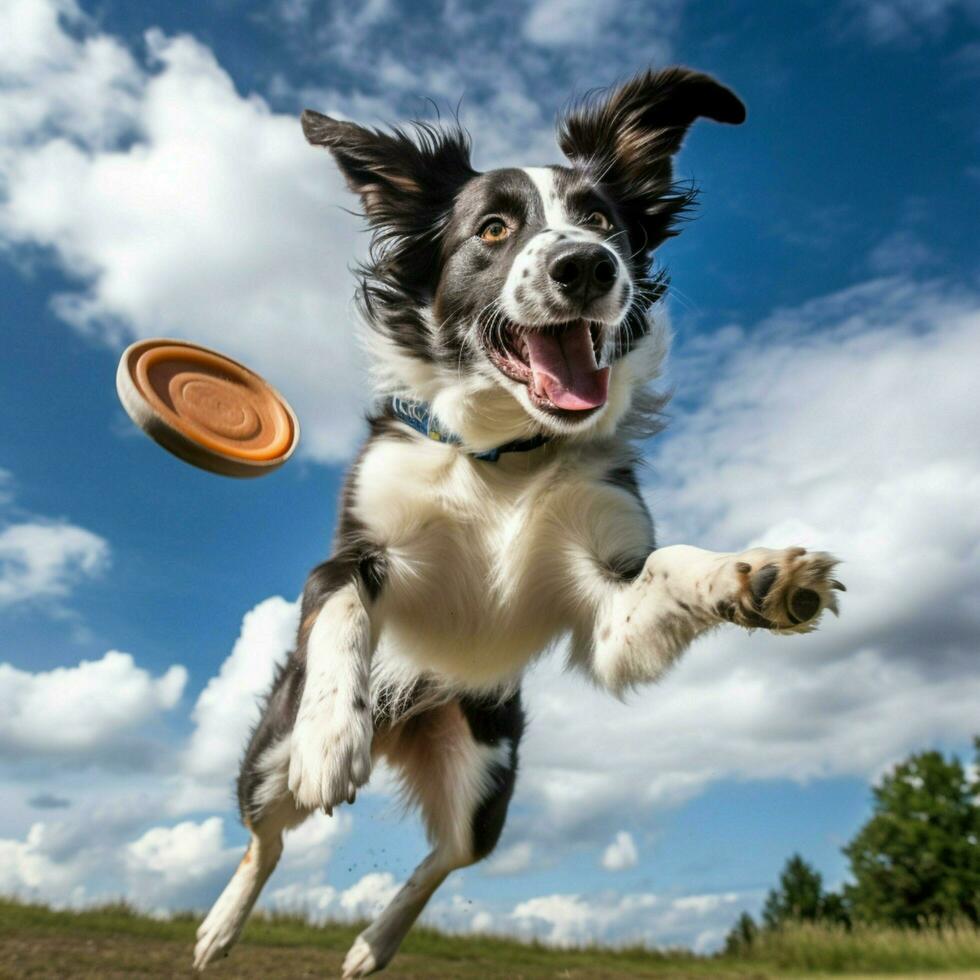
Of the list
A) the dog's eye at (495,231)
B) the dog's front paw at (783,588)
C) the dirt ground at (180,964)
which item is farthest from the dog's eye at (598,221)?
the dirt ground at (180,964)

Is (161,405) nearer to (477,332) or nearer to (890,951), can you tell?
(477,332)

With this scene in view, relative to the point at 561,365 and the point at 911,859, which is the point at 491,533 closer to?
the point at 561,365

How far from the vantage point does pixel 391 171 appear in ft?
17.9

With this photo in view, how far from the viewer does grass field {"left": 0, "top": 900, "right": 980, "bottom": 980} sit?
6754mm

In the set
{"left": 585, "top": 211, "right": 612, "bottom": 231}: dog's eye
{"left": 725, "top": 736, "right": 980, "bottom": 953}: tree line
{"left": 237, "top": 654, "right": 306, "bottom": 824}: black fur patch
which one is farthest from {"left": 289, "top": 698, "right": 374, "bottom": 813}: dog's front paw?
{"left": 725, "top": 736, "right": 980, "bottom": 953}: tree line

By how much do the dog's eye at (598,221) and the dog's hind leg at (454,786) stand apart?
274cm

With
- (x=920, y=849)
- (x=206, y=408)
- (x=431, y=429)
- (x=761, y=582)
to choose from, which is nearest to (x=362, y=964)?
(x=431, y=429)

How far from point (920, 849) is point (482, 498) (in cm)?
2965

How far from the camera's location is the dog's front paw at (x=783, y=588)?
330 centimetres

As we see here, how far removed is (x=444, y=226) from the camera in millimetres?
5203

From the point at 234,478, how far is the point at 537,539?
1907 mm

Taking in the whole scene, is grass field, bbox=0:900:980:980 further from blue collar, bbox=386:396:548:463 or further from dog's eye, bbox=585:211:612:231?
dog's eye, bbox=585:211:612:231

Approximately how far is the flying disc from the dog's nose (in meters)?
2.26

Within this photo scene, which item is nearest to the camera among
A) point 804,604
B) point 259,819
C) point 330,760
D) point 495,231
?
point 804,604
